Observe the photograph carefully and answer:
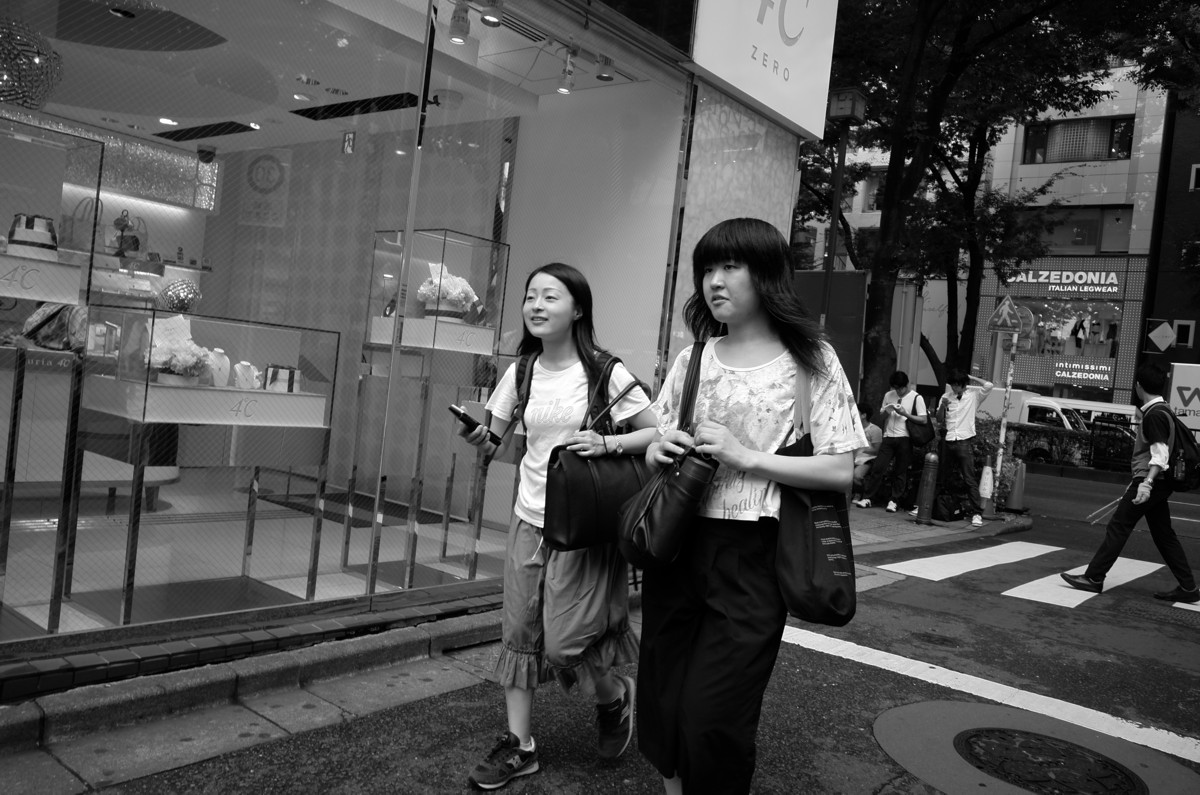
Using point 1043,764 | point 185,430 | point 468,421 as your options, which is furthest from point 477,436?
point 1043,764

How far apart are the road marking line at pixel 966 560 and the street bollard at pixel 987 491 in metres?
1.32

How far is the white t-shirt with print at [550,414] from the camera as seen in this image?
3523 mm

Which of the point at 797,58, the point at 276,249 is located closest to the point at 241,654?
the point at 276,249

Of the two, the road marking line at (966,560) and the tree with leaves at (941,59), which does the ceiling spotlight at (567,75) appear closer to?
the road marking line at (966,560)

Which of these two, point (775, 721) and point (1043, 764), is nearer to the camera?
point (1043, 764)

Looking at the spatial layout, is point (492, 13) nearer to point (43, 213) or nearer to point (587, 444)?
point (43, 213)

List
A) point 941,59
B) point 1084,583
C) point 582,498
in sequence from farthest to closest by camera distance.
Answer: point 941,59 → point 1084,583 → point 582,498

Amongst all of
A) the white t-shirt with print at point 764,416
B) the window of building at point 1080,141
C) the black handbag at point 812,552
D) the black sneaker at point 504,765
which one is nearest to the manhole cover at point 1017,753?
the black sneaker at point 504,765

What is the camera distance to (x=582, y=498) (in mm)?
3137

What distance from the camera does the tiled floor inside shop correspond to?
414cm

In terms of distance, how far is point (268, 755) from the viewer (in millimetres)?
3445

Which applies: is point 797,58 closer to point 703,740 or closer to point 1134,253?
point 703,740

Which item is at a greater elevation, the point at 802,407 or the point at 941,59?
the point at 941,59

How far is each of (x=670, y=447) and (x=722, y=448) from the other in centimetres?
15
